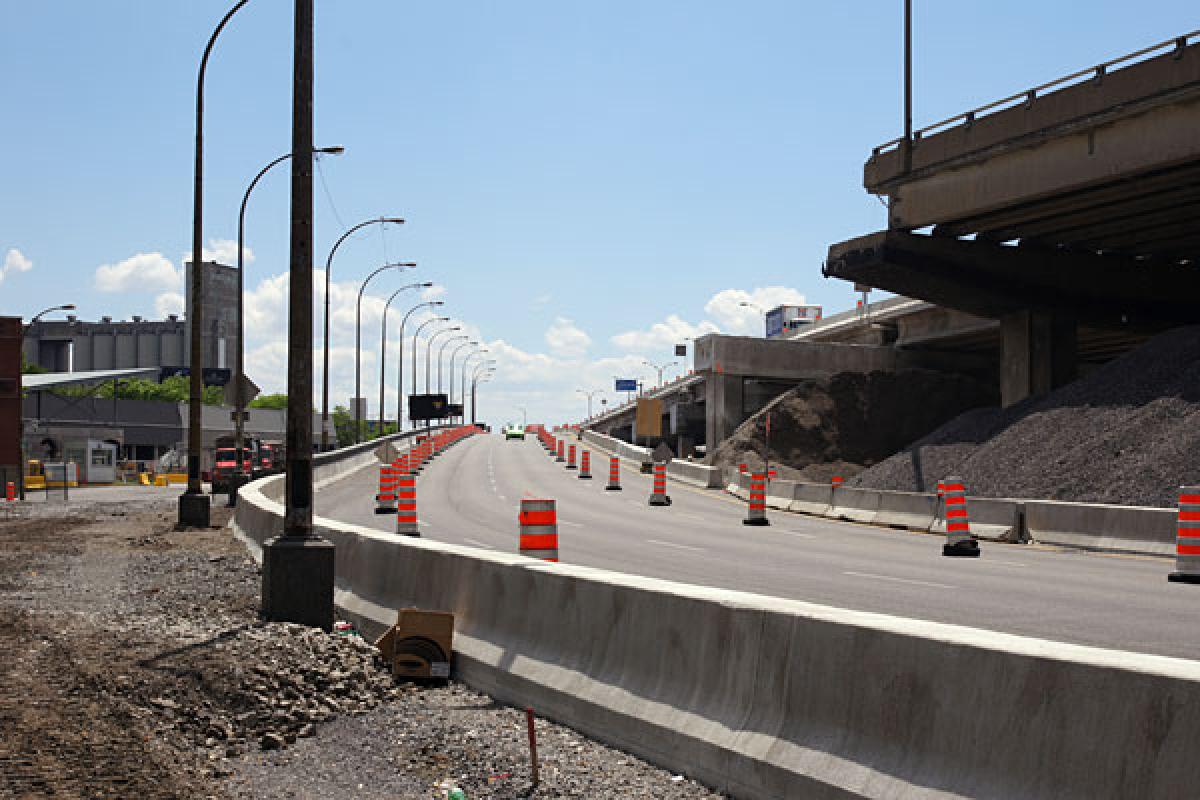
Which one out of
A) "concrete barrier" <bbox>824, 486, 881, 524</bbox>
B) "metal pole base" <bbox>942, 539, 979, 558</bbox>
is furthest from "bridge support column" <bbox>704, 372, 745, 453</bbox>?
"metal pole base" <bbox>942, 539, 979, 558</bbox>

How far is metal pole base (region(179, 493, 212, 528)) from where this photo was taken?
87.9 ft

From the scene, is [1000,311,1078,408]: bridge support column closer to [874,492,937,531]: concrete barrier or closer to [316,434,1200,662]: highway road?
[316,434,1200,662]: highway road

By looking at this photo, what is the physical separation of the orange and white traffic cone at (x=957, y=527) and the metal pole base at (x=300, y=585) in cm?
1206

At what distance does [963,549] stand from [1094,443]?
48.0 ft

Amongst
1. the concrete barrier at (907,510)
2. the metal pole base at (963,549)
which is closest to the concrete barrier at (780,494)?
the concrete barrier at (907,510)

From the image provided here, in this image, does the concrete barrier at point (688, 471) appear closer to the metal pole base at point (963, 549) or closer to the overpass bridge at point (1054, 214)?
the overpass bridge at point (1054, 214)

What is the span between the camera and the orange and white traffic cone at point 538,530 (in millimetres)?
12047

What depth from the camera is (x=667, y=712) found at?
7.20m

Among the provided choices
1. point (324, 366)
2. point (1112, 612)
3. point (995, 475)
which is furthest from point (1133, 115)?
point (324, 366)

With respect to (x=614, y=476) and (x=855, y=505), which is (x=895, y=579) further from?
(x=614, y=476)

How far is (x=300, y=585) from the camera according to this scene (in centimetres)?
→ 1176

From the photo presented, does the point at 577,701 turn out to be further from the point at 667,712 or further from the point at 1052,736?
the point at 1052,736

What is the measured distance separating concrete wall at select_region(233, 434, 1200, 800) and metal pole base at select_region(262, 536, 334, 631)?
2229 mm

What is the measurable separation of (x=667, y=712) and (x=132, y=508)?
33.4m
